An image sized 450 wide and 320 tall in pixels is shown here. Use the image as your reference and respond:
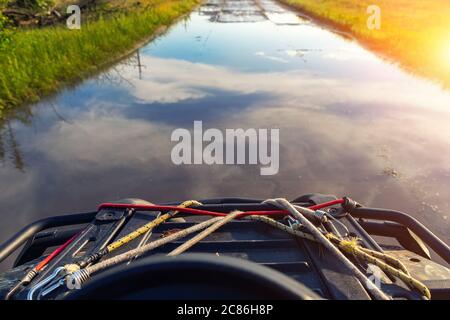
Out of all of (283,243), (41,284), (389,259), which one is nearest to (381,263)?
(389,259)

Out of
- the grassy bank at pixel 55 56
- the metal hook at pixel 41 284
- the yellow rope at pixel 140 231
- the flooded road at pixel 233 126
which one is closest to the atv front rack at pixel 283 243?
the yellow rope at pixel 140 231

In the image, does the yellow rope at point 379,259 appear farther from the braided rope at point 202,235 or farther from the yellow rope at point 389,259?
the braided rope at point 202,235

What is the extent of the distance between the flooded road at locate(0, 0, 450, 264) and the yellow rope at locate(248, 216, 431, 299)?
2.28 metres

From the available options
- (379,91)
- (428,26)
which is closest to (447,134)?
(379,91)

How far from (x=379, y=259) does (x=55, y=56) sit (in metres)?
9.51

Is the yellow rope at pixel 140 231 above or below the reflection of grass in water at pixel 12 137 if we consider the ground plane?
above

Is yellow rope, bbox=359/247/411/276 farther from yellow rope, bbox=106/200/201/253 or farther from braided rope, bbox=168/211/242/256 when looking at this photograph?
yellow rope, bbox=106/200/201/253

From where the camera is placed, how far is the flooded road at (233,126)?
13.0ft

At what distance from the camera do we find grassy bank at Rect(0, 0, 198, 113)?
6875 millimetres

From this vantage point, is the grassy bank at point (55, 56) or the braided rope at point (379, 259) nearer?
the braided rope at point (379, 259)

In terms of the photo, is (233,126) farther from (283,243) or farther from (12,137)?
(283,243)

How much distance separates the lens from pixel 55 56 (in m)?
8.73

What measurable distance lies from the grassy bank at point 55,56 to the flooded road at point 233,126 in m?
0.54

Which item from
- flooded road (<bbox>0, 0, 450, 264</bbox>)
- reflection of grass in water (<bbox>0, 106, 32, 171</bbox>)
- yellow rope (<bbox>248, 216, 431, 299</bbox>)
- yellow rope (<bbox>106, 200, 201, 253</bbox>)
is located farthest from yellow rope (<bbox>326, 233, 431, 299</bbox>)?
reflection of grass in water (<bbox>0, 106, 32, 171</bbox>)
